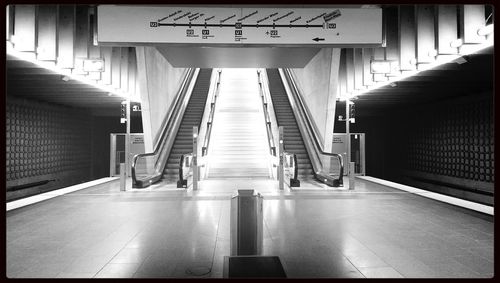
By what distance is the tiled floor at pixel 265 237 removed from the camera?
3115 millimetres

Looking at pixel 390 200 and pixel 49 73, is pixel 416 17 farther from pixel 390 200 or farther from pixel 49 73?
pixel 49 73

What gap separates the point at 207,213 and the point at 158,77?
7.05 meters

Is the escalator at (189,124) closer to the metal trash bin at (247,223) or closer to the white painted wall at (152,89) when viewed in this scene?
the white painted wall at (152,89)

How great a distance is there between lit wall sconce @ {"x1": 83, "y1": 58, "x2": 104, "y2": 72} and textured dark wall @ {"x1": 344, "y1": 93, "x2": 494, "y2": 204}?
369 inches

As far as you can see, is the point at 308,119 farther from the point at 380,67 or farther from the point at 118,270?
the point at 118,270

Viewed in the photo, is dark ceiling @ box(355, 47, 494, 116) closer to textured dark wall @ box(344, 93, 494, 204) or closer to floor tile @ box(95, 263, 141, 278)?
textured dark wall @ box(344, 93, 494, 204)

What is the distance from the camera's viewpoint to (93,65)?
23.7 ft

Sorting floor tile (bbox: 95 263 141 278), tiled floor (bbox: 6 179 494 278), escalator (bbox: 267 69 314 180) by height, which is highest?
escalator (bbox: 267 69 314 180)

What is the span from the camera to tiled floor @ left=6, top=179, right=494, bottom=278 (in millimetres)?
3115

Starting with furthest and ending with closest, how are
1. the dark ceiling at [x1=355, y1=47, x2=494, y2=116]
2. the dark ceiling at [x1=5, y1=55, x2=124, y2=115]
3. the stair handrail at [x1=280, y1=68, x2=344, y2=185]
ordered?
the stair handrail at [x1=280, y1=68, x2=344, y2=185], the dark ceiling at [x1=355, y1=47, x2=494, y2=116], the dark ceiling at [x1=5, y1=55, x2=124, y2=115]

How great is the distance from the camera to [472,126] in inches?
396

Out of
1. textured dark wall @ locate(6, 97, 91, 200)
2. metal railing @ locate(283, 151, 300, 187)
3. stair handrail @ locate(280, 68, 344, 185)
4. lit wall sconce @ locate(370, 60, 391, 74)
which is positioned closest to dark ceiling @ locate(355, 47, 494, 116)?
lit wall sconce @ locate(370, 60, 391, 74)

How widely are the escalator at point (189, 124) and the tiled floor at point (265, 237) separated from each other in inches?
143

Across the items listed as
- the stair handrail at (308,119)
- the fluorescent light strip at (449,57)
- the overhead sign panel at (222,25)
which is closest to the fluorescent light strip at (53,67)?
the overhead sign panel at (222,25)
